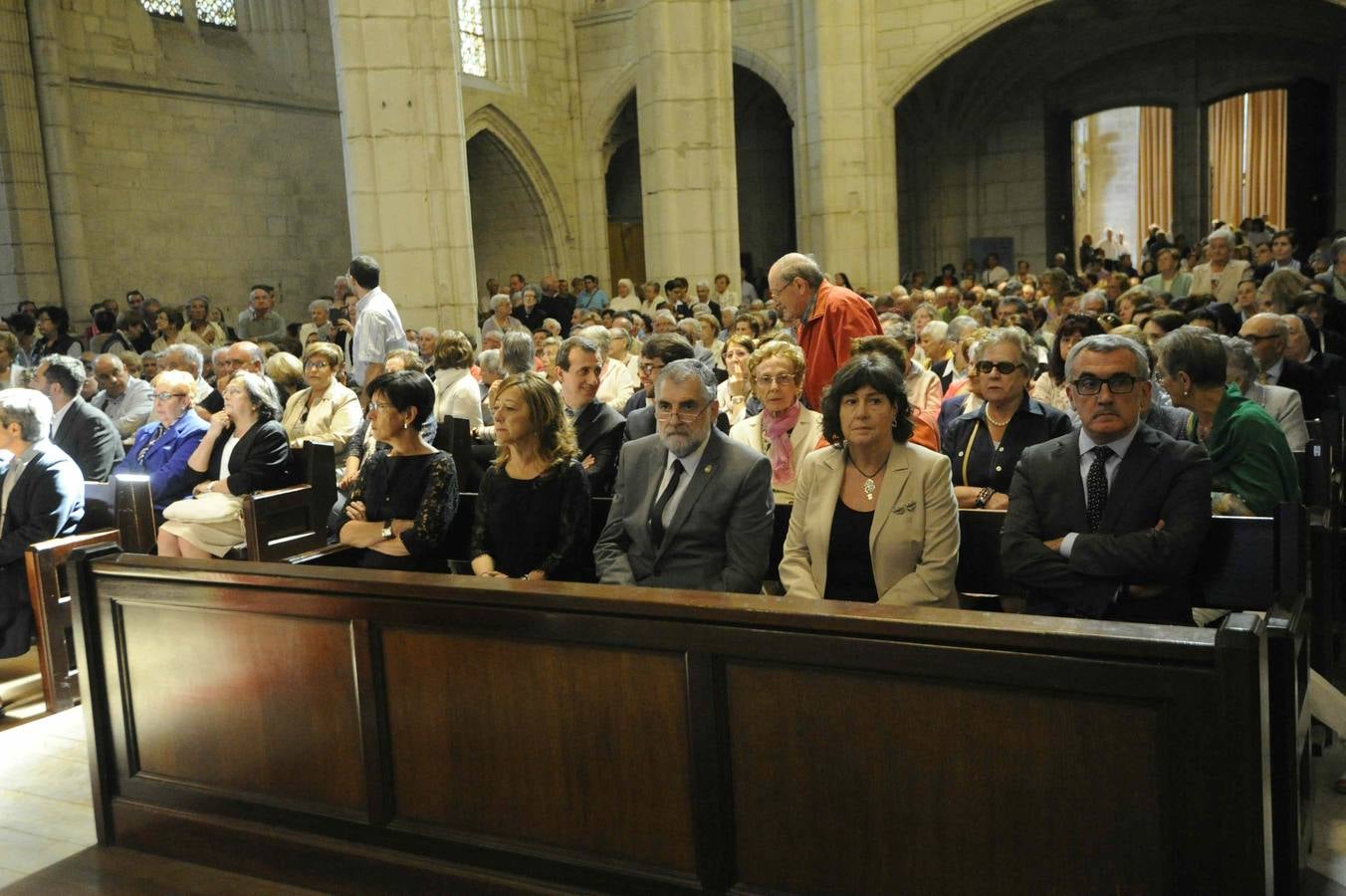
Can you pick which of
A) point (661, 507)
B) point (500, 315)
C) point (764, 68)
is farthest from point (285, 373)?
point (764, 68)

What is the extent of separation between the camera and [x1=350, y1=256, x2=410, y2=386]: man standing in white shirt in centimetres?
710

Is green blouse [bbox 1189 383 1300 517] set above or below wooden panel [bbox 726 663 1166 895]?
above

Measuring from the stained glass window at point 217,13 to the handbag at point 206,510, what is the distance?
38.7 ft

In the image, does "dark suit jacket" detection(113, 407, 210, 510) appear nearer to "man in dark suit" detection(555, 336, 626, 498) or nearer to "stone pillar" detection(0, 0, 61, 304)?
"man in dark suit" detection(555, 336, 626, 498)

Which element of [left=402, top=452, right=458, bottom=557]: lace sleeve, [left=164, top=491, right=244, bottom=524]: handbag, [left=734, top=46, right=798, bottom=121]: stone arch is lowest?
[left=164, top=491, right=244, bottom=524]: handbag

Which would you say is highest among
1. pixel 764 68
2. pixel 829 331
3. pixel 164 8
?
pixel 164 8

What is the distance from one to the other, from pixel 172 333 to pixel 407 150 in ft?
10.5

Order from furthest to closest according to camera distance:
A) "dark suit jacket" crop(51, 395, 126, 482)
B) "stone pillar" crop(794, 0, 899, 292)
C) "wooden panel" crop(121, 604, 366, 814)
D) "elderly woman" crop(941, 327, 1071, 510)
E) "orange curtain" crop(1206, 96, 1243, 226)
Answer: "orange curtain" crop(1206, 96, 1243, 226), "stone pillar" crop(794, 0, 899, 292), "dark suit jacket" crop(51, 395, 126, 482), "elderly woman" crop(941, 327, 1071, 510), "wooden panel" crop(121, 604, 366, 814)

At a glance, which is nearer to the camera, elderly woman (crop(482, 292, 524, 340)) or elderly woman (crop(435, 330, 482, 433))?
elderly woman (crop(435, 330, 482, 433))

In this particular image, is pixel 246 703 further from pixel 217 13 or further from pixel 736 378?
pixel 217 13

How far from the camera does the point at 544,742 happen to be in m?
2.60

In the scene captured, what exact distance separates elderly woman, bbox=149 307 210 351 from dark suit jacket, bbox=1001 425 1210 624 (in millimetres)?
8668

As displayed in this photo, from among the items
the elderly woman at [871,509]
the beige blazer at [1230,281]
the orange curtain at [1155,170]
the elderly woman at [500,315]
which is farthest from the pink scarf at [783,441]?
the orange curtain at [1155,170]

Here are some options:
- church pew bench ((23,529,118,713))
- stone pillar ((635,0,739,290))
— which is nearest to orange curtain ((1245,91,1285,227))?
stone pillar ((635,0,739,290))
